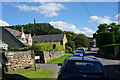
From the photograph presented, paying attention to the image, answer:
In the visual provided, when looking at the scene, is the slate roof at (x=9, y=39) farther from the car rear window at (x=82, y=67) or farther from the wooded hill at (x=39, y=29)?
the wooded hill at (x=39, y=29)

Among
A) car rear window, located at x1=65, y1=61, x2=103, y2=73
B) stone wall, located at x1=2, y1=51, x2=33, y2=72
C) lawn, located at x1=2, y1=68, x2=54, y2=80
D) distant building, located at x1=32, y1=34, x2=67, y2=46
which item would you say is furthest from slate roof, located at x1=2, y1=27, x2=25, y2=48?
car rear window, located at x1=65, y1=61, x2=103, y2=73

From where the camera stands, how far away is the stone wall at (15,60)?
10484mm

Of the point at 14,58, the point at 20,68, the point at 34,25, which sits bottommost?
the point at 20,68

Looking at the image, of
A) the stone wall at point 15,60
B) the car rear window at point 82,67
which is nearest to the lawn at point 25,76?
the stone wall at point 15,60

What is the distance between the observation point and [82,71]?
5.30m

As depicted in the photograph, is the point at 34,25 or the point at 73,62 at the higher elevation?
the point at 34,25

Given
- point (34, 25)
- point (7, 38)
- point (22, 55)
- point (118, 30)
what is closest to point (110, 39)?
point (118, 30)

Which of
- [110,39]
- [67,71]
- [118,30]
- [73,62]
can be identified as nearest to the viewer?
[67,71]

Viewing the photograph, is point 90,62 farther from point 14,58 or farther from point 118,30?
point 118,30

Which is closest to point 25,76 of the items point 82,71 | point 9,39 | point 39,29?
point 82,71

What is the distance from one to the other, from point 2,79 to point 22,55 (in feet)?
15.6

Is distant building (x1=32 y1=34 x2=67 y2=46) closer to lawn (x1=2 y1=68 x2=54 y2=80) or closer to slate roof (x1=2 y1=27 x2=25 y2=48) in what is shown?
slate roof (x1=2 y1=27 x2=25 y2=48)

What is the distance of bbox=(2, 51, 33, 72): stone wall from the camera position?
10.5m

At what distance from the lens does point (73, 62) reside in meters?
5.76
